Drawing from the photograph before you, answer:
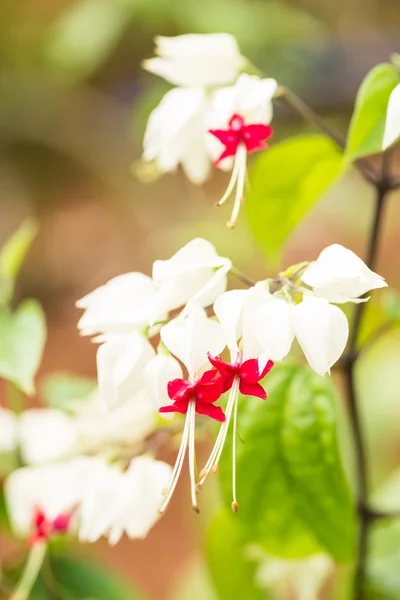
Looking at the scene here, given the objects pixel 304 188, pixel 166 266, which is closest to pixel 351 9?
pixel 304 188

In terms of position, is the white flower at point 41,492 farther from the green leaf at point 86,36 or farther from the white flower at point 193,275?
the green leaf at point 86,36

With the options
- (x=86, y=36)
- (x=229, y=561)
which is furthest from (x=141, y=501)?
(x=86, y=36)

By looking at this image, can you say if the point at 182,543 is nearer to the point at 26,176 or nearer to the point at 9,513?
the point at 9,513

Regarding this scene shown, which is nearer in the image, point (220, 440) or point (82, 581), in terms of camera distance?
point (220, 440)

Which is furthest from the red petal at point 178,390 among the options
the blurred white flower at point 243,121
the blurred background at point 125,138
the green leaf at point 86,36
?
the green leaf at point 86,36

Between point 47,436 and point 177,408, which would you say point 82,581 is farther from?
point 177,408
